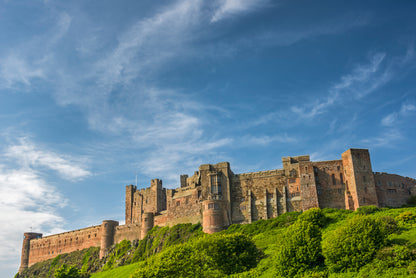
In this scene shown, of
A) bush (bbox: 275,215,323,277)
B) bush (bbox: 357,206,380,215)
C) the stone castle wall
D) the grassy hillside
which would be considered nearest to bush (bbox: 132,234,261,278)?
the grassy hillside

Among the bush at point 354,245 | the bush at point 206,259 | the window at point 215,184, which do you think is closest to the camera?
the bush at point 354,245

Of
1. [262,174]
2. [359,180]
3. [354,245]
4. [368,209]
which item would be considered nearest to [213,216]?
[262,174]

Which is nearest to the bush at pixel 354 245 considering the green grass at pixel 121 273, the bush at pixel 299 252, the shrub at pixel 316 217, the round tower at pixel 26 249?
the bush at pixel 299 252

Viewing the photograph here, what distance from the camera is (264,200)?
8919cm

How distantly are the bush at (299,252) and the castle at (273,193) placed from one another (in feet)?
96.3

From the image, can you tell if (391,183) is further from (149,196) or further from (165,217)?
(149,196)

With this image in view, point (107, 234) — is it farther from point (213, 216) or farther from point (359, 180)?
point (359, 180)

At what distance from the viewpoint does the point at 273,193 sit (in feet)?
293

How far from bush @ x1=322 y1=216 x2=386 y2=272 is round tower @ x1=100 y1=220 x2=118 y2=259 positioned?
262 feet

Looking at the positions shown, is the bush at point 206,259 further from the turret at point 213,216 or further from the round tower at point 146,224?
the round tower at point 146,224

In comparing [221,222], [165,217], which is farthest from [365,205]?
[165,217]

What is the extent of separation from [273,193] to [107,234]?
52.8 m

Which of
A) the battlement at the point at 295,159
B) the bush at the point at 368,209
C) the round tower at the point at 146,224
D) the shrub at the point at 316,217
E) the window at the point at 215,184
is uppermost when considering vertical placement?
the battlement at the point at 295,159

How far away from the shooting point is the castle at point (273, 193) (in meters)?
78.7
